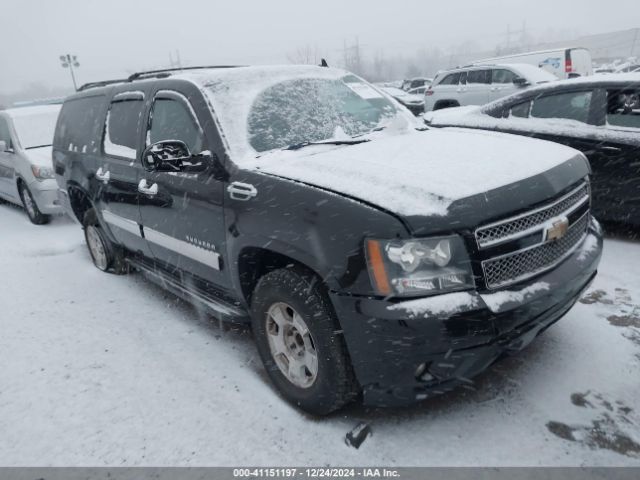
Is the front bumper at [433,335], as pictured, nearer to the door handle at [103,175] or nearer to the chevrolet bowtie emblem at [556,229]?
the chevrolet bowtie emblem at [556,229]

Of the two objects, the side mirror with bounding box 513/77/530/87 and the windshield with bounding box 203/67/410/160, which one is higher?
the windshield with bounding box 203/67/410/160

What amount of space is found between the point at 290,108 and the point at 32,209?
6206 millimetres

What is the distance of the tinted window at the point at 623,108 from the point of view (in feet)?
15.3

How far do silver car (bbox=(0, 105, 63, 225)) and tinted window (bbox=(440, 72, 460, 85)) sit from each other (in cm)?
980

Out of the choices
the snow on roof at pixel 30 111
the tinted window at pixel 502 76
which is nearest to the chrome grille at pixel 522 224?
the snow on roof at pixel 30 111

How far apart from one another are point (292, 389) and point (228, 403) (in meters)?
0.44

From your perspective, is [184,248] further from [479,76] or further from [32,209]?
[479,76]

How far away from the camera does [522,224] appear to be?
7.58 ft

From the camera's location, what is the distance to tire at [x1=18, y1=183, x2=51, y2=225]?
7570 mm

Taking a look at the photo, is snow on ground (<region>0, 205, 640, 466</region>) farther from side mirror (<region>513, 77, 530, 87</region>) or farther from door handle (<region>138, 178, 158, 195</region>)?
side mirror (<region>513, 77, 530, 87</region>)

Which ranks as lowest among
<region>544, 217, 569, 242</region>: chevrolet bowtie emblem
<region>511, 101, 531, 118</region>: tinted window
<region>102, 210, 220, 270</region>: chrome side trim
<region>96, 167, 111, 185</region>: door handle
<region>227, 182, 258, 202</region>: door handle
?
<region>102, 210, 220, 270</region>: chrome side trim

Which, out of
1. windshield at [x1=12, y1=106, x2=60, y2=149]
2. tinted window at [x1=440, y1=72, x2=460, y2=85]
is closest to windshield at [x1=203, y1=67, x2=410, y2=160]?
windshield at [x1=12, y1=106, x2=60, y2=149]

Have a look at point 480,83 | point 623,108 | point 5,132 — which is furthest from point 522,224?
point 480,83

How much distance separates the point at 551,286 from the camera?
7.75ft
